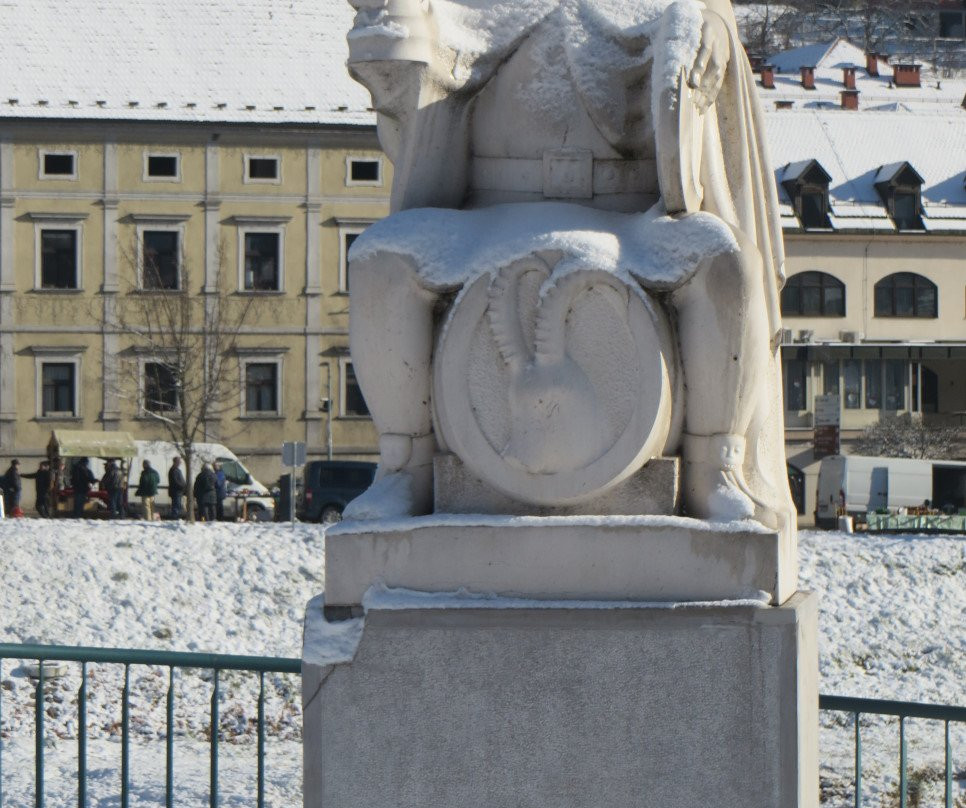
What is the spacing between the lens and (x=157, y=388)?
5059 cm

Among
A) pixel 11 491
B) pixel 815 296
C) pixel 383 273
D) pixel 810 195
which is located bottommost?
pixel 11 491

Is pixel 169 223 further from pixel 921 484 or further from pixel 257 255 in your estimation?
pixel 921 484

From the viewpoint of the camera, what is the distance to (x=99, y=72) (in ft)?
171

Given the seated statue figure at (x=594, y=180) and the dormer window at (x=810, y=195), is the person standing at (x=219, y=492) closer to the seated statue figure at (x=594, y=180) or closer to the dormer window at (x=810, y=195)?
the dormer window at (x=810, y=195)

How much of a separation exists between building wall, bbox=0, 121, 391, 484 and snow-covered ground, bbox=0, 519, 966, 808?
1204 inches

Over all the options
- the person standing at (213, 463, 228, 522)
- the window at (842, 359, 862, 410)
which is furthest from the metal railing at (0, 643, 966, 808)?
the window at (842, 359, 862, 410)

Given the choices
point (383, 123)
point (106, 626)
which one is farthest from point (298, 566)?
point (383, 123)

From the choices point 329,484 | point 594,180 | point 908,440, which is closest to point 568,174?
point 594,180

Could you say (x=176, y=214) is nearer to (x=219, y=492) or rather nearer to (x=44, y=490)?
(x=44, y=490)

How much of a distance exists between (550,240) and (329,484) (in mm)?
34708

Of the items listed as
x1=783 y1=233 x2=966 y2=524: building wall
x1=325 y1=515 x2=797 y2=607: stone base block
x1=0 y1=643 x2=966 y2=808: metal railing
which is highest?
x1=783 y1=233 x2=966 y2=524: building wall

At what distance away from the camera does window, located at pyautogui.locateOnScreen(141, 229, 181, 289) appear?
169 feet

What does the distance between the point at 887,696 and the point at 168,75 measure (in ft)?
127

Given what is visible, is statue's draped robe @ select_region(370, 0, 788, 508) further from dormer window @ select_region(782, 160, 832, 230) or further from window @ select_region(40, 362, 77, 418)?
dormer window @ select_region(782, 160, 832, 230)
